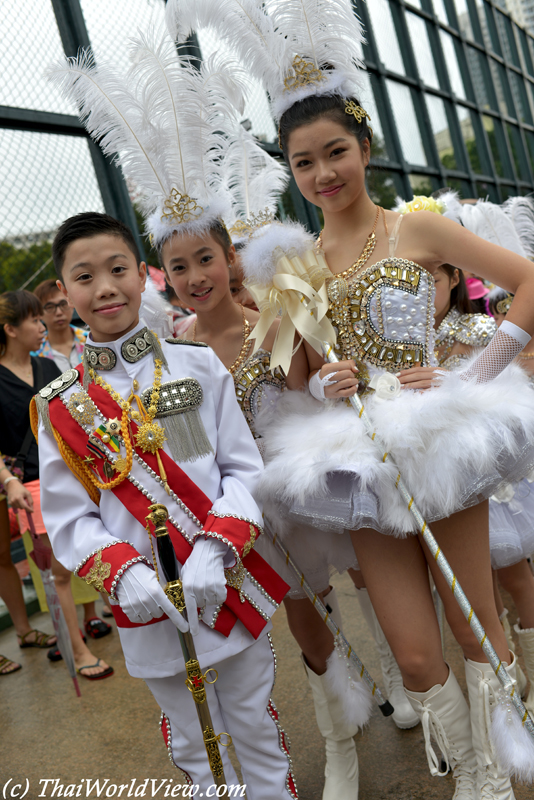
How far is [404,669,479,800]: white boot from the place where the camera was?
5.93 ft

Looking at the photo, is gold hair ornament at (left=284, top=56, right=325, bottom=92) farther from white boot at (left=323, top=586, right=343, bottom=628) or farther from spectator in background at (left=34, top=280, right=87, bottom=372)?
spectator in background at (left=34, top=280, right=87, bottom=372)

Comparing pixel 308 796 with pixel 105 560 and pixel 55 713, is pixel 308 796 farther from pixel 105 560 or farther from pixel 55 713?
pixel 55 713

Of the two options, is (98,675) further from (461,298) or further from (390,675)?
(461,298)

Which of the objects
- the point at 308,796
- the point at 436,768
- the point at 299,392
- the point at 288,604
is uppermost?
the point at 299,392

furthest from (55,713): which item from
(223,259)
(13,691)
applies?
(223,259)

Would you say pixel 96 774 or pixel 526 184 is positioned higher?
pixel 526 184

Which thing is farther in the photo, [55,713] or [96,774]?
[55,713]

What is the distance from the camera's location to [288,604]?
2242 millimetres

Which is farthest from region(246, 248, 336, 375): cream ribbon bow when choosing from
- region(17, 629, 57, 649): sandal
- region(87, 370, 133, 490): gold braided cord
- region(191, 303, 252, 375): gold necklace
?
region(17, 629, 57, 649): sandal

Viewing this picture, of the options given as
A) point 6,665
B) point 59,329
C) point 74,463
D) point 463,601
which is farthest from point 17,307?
point 463,601

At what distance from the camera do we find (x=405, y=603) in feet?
5.97

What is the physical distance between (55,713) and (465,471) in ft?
7.93

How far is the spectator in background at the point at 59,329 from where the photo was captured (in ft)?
13.6

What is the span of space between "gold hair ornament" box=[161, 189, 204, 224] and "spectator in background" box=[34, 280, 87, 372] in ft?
6.89
